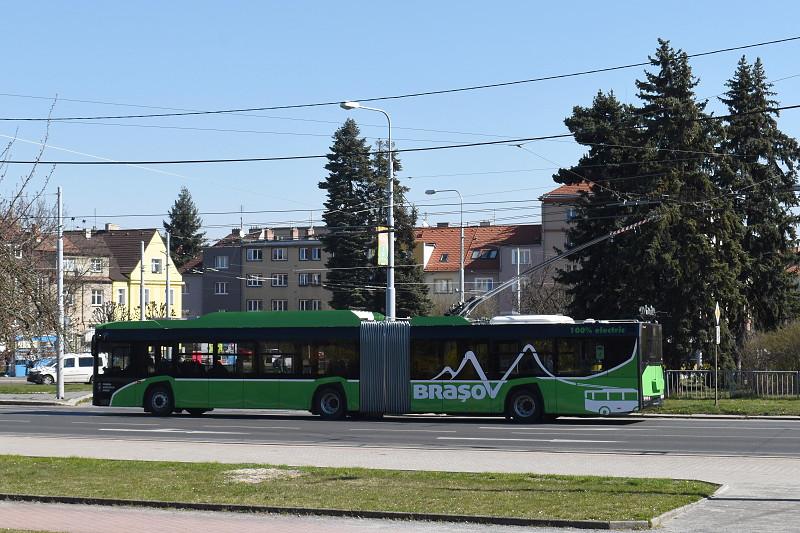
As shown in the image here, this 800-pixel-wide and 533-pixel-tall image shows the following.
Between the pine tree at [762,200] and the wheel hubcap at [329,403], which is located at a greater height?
the pine tree at [762,200]

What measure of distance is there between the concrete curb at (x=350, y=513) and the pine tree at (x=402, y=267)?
56341mm

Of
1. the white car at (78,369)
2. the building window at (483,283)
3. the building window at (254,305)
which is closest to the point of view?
the white car at (78,369)

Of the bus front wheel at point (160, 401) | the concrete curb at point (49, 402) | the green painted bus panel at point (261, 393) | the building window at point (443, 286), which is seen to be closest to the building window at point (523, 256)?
the building window at point (443, 286)

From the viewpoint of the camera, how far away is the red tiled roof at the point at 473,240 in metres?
90.8

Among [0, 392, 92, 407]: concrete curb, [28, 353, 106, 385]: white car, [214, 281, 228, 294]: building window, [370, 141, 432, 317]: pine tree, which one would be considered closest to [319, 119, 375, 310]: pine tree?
[370, 141, 432, 317]: pine tree

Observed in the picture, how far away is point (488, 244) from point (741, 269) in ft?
158

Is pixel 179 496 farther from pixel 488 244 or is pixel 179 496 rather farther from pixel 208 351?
pixel 488 244

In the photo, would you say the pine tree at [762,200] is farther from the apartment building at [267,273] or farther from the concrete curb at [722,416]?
the apartment building at [267,273]

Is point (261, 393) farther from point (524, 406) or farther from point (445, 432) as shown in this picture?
point (445, 432)

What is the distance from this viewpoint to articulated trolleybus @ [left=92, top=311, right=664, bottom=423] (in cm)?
2950

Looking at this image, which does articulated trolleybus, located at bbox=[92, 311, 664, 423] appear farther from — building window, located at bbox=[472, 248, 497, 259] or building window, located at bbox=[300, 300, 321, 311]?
building window, located at bbox=[300, 300, 321, 311]

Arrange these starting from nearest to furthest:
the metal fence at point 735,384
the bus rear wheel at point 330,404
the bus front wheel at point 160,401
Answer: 1. the bus rear wheel at point 330,404
2. the bus front wheel at point 160,401
3. the metal fence at point 735,384

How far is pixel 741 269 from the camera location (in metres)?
45.9

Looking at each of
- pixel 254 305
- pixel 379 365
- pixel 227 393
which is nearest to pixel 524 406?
pixel 379 365
